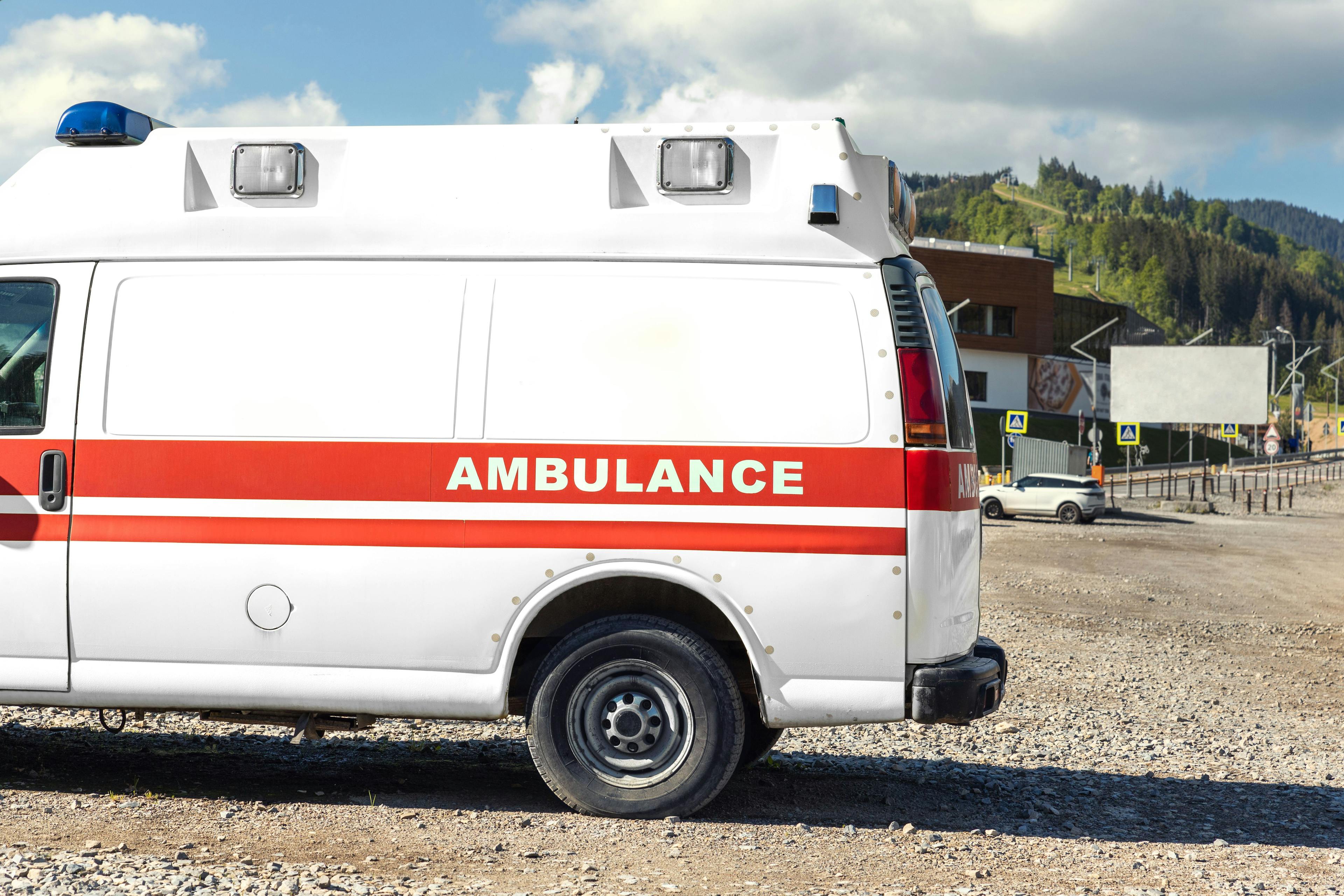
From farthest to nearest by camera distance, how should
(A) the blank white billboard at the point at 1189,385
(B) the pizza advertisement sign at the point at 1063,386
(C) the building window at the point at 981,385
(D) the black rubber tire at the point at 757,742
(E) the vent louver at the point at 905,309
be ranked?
1. (B) the pizza advertisement sign at the point at 1063,386
2. (C) the building window at the point at 981,385
3. (A) the blank white billboard at the point at 1189,385
4. (D) the black rubber tire at the point at 757,742
5. (E) the vent louver at the point at 905,309

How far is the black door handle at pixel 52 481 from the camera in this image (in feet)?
18.1

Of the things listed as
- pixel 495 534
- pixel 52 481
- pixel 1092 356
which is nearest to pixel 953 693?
pixel 495 534

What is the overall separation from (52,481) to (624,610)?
2507 millimetres

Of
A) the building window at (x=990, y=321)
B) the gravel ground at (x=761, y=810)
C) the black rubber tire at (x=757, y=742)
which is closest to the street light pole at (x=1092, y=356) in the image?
the building window at (x=990, y=321)

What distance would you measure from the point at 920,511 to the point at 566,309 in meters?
1.68

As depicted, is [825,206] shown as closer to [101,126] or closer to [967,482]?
[967,482]

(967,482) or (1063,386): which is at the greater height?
(1063,386)

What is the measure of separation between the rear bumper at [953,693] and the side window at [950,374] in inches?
36.0

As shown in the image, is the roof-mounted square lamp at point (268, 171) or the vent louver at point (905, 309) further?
the roof-mounted square lamp at point (268, 171)

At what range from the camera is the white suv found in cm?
3312

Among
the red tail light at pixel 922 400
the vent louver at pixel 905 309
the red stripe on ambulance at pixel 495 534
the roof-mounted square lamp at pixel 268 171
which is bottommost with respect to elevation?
the red stripe on ambulance at pixel 495 534

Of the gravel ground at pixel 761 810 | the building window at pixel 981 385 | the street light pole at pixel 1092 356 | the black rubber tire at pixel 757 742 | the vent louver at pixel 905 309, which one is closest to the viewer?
the gravel ground at pixel 761 810

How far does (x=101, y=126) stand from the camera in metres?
5.77

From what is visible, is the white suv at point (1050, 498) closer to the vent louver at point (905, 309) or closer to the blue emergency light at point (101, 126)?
the vent louver at point (905, 309)
